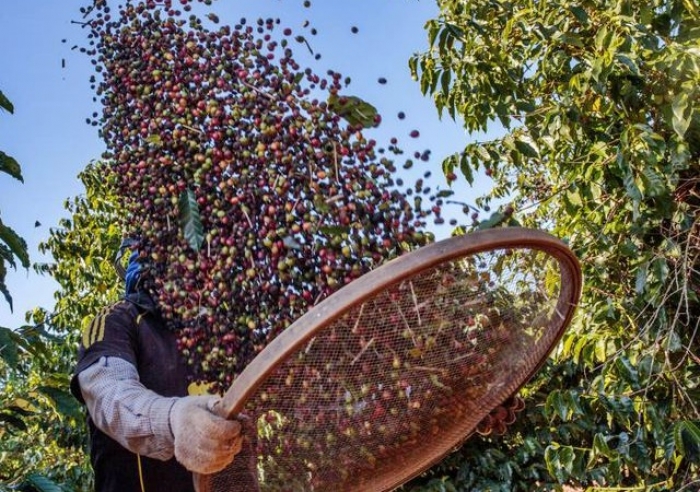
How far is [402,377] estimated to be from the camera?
989 mm

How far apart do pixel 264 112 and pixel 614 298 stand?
1.88 metres

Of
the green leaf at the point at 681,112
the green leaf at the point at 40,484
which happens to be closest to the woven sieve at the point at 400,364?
the green leaf at the point at 40,484

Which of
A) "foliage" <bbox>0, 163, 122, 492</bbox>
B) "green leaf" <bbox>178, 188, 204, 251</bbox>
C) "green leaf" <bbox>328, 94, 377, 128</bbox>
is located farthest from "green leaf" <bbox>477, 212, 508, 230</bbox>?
"foliage" <bbox>0, 163, 122, 492</bbox>

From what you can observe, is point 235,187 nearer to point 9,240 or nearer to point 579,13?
point 9,240

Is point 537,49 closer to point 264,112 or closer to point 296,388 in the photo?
point 264,112

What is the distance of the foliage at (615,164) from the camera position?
7.57 ft

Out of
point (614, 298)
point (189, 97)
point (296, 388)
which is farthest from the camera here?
point (614, 298)

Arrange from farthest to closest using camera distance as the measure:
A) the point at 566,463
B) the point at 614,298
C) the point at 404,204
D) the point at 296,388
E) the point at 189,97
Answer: the point at 614,298, the point at 566,463, the point at 189,97, the point at 404,204, the point at 296,388

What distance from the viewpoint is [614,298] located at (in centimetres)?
263

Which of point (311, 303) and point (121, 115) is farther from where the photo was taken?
point (121, 115)

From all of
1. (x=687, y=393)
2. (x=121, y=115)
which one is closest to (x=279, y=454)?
(x=121, y=115)

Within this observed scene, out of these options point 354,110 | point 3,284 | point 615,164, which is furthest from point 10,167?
point 615,164

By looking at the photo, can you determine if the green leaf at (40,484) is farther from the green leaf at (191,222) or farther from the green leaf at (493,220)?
the green leaf at (493,220)

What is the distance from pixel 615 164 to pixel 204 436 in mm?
1869
